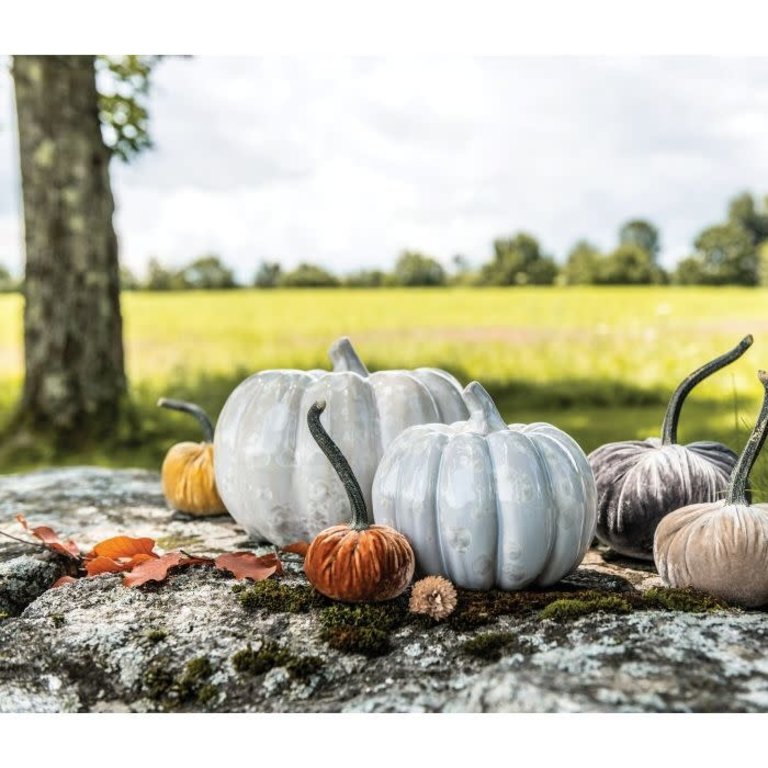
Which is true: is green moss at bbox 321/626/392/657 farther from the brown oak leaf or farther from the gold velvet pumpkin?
the gold velvet pumpkin

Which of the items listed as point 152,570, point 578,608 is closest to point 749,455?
point 578,608

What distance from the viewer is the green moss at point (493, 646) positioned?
221 centimetres

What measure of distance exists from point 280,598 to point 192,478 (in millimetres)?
1146

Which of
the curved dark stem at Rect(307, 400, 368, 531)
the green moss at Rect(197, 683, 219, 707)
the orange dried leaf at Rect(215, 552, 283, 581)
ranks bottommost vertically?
the green moss at Rect(197, 683, 219, 707)

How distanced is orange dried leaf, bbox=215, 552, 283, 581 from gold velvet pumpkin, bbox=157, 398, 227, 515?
73cm

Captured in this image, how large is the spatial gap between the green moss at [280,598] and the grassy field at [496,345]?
10.5ft

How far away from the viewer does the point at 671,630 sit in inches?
89.3

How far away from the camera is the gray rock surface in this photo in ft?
6.63

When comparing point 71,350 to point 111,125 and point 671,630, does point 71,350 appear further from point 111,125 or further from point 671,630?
point 671,630

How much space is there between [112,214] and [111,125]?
78cm

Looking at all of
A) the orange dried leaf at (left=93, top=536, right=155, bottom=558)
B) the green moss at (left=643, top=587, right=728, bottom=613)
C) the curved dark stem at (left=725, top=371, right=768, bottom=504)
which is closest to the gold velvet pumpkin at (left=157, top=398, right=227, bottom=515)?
the orange dried leaf at (left=93, top=536, right=155, bottom=558)

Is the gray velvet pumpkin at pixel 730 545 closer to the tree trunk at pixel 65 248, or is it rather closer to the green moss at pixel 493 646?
the green moss at pixel 493 646

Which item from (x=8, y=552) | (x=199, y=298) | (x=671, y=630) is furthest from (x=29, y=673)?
(x=199, y=298)

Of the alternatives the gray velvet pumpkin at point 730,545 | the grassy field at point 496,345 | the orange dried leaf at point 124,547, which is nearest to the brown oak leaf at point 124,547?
the orange dried leaf at point 124,547
